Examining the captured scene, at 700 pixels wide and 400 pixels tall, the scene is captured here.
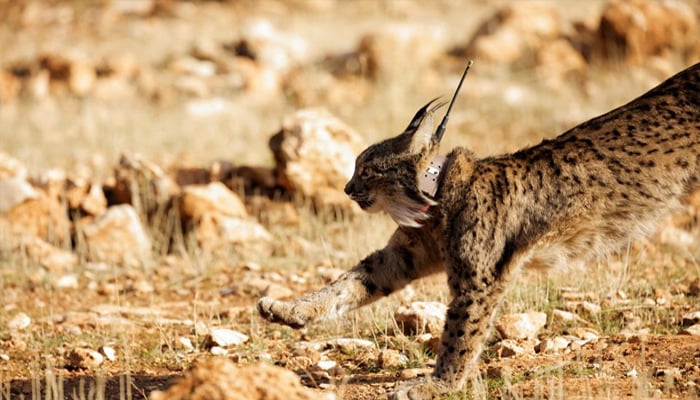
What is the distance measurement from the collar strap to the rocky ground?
A: 111 centimetres

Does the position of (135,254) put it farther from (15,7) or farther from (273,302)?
(15,7)

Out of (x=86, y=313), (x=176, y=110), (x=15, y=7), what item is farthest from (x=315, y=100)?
(x=15, y=7)

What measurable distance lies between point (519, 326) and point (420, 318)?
26.5 inches

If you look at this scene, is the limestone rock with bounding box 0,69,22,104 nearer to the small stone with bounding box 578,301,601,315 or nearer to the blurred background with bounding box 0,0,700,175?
the blurred background with bounding box 0,0,700,175

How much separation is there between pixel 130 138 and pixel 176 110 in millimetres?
2439

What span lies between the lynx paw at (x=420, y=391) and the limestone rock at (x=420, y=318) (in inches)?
43.2

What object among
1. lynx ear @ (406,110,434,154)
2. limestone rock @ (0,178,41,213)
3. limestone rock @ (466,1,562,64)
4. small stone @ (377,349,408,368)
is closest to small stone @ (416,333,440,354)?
small stone @ (377,349,408,368)

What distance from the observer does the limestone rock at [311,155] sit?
10180 millimetres

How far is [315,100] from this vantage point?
15625mm

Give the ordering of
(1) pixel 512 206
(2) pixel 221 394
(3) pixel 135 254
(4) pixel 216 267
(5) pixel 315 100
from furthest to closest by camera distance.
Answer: (5) pixel 315 100 → (3) pixel 135 254 → (4) pixel 216 267 → (1) pixel 512 206 → (2) pixel 221 394

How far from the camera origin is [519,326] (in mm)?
6398

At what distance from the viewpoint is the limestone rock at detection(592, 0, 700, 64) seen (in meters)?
16.2

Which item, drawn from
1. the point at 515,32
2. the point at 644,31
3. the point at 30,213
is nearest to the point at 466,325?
the point at 30,213

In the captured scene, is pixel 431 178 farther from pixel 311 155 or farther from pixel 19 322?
pixel 311 155
